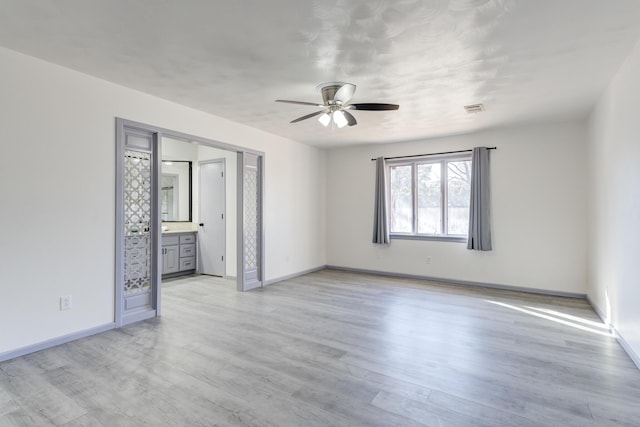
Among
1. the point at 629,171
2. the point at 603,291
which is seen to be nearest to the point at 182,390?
the point at 629,171

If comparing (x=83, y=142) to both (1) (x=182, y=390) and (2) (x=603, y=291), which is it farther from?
(2) (x=603, y=291)

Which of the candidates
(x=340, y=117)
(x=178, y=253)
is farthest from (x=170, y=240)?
(x=340, y=117)

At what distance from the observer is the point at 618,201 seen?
3.27 metres

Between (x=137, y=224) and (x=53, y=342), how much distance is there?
1.34 meters

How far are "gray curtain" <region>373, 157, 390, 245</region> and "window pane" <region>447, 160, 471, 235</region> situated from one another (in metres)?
1.13

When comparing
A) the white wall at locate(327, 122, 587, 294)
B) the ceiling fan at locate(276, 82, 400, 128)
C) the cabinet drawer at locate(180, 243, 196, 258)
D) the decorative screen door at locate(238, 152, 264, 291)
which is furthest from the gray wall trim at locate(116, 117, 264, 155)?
the white wall at locate(327, 122, 587, 294)

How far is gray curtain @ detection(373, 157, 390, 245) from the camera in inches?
253

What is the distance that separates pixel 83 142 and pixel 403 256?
17.0ft

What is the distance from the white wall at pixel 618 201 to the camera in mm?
2789

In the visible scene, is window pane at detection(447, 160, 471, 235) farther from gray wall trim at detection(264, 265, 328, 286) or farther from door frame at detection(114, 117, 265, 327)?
door frame at detection(114, 117, 265, 327)

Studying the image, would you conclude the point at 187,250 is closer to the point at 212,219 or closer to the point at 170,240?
the point at 170,240

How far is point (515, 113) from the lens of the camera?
4492mm

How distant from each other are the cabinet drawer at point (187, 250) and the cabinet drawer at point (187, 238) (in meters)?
0.08

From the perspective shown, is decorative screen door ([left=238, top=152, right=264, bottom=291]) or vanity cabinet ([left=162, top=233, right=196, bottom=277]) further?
vanity cabinet ([left=162, top=233, right=196, bottom=277])
